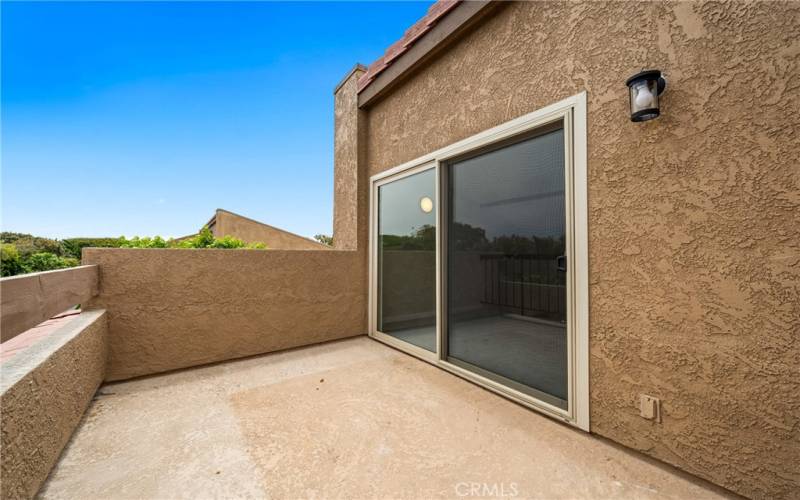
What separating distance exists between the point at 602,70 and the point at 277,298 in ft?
13.9

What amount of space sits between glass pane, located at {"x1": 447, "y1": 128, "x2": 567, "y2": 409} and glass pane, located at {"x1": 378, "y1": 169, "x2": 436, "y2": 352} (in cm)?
33

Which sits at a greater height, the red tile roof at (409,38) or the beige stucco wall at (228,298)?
the red tile roof at (409,38)

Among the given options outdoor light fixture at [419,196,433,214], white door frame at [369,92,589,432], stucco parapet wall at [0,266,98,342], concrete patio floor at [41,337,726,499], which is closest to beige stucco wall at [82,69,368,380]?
concrete patio floor at [41,337,726,499]

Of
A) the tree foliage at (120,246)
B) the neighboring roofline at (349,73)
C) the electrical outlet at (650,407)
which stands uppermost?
the neighboring roofline at (349,73)

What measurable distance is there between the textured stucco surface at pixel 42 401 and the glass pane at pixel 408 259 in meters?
3.17

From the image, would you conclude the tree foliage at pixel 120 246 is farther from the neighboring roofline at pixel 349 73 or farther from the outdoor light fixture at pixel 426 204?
the neighboring roofline at pixel 349 73

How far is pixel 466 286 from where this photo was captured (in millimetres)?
3301

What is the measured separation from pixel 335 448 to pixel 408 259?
100 inches

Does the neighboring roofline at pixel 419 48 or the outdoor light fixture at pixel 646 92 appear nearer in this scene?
the outdoor light fixture at pixel 646 92

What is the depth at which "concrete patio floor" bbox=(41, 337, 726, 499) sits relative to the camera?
1675mm

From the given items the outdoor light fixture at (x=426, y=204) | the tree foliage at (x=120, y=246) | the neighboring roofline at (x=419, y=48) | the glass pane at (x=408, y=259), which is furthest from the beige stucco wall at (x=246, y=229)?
the outdoor light fixture at (x=426, y=204)

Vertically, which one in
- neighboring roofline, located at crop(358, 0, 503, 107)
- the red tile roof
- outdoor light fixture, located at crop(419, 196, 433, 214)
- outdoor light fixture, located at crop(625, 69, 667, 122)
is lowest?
outdoor light fixture, located at crop(419, 196, 433, 214)

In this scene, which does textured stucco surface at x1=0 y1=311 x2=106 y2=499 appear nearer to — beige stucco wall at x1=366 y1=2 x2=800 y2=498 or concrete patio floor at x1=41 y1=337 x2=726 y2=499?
concrete patio floor at x1=41 y1=337 x2=726 y2=499

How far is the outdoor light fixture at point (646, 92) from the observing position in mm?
1816
